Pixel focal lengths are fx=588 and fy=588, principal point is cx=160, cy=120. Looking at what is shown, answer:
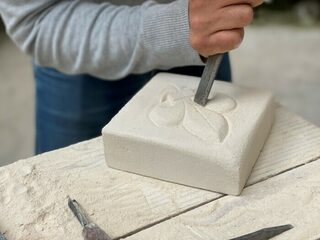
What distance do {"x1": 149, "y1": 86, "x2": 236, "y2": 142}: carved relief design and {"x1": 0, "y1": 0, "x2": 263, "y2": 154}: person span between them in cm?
7

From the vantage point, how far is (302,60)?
7.79ft

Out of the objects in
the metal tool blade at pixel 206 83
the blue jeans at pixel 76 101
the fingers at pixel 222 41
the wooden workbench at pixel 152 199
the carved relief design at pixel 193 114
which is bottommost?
the blue jeans at pixel 76 101

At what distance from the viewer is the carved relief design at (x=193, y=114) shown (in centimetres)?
74

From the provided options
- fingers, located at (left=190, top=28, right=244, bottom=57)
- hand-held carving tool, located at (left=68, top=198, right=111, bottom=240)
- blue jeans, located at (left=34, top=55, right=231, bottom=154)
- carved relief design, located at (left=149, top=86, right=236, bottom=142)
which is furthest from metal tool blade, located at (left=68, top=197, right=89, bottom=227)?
blue jeans, located at (left=34, top=55, right=231, bottom=154)

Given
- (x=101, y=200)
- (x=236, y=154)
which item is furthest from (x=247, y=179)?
(x=101, y=200)

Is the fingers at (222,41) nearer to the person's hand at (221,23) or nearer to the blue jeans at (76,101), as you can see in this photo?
the person's hand at (221,23)

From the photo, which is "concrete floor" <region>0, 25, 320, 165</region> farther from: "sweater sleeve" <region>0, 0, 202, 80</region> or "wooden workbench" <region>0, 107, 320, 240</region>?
"wooden workbench" <region>0, 107, 320, 240</region>

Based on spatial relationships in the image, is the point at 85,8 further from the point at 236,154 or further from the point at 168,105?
the point at 236,154

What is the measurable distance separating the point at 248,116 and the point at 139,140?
0.15 metres

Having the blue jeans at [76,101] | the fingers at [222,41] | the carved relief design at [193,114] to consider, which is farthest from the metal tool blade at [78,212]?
the blue jeans at [76,101]

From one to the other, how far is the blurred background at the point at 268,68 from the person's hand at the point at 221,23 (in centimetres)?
128

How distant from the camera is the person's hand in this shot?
2.56 ft

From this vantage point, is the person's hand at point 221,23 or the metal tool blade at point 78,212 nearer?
the metal tool blade at point 78,212

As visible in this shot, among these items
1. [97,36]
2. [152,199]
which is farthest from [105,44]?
[152,199]
